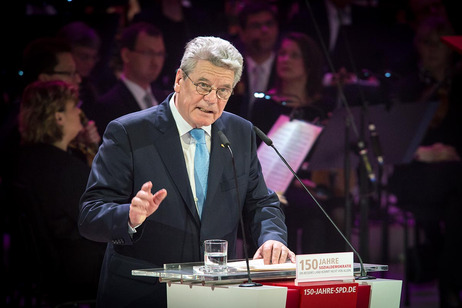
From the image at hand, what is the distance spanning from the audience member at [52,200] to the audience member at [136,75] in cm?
25

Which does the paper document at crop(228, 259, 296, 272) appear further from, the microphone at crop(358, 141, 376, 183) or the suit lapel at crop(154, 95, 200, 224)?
the microphone at crop(358, 141, 376, 183)

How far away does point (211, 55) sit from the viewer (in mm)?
2420

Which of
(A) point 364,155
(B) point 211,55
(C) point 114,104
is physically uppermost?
(C) point 114,104

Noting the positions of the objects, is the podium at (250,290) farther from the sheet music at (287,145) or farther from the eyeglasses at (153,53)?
the eyeglasses at (153,53)

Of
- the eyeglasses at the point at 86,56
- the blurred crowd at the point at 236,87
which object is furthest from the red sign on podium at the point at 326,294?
the eyeglasses at the point at 86,56

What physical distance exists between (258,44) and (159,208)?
3.81 m

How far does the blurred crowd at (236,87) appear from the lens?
192 inches

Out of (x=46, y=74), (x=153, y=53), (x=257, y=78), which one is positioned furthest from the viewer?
(x=257, y=78)

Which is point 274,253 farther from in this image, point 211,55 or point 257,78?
point 257,78

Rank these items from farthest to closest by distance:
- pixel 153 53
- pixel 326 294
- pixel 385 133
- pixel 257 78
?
pixel 257 78
pixel 153 53
pixel 385 133
pixel 326 294

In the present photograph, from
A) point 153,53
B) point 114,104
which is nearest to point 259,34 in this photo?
point 153,53

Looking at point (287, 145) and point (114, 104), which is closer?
point (287, 145)

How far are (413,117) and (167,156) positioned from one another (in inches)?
109

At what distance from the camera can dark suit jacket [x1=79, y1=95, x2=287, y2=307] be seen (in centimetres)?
230
